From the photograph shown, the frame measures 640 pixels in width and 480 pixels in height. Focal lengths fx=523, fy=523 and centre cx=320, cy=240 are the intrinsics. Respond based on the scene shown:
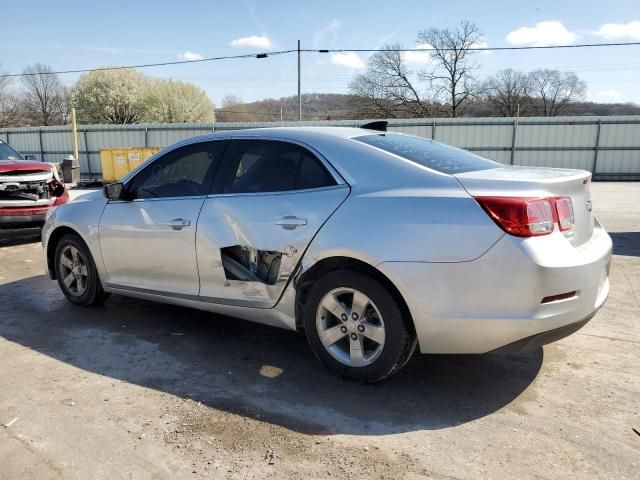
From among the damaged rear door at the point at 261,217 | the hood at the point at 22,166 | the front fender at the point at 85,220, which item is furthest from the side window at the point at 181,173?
the hood at the point at 22,166

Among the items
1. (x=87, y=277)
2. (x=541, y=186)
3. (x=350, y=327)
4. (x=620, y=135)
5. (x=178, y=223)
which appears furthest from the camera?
(x=620, y=135)

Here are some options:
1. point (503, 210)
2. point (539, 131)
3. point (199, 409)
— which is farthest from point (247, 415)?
point (539, 131)

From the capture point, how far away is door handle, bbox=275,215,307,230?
3.33 m

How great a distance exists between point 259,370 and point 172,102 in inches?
2619

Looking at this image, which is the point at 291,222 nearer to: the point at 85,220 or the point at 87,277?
the point at 85,220

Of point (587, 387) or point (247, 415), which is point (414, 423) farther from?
point (587, 387)

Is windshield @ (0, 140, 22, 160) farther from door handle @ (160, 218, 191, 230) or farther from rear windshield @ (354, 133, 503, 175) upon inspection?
rear windshield @ (354, 133, 503, 175)

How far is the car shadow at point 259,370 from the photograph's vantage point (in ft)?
9.78

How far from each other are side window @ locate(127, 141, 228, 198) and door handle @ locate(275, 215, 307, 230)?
81cm

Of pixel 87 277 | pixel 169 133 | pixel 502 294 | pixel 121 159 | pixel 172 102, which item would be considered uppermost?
pixel 172 102

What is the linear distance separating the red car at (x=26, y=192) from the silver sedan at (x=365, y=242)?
4.51 meters

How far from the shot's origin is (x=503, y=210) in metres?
2.77

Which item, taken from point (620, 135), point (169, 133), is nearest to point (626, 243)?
point (620, 135)

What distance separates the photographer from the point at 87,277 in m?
4.82
